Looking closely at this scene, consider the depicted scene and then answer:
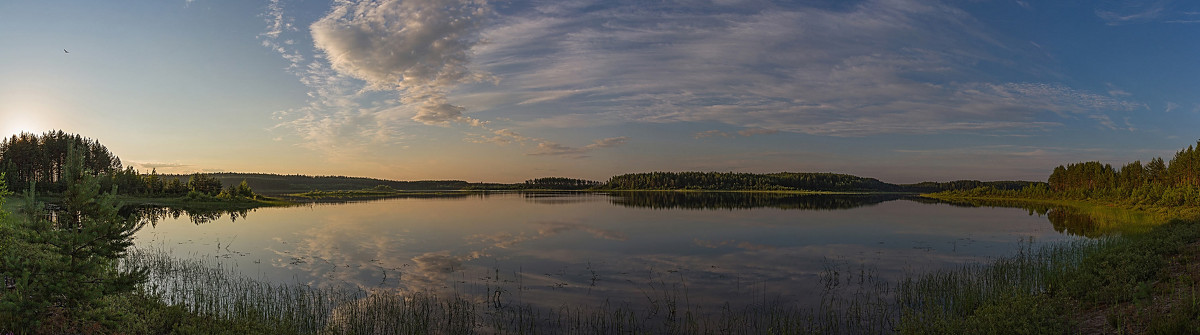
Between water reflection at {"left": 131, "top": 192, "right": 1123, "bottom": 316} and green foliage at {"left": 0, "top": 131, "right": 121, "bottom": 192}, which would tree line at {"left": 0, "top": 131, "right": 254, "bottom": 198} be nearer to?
green foliage at {"left": 0, "top": 131, "right": 121, "bottom": 192}

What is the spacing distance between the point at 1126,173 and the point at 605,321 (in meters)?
160

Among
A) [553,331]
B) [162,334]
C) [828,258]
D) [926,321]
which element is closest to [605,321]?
[553,331]

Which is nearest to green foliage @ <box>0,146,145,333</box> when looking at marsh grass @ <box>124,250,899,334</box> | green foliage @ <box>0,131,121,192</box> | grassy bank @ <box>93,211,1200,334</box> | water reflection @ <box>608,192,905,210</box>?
grassy bank @ <box>93,211,1200,334</box>

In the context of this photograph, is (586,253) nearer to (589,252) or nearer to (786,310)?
(589,252)

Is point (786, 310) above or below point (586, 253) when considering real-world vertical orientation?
below

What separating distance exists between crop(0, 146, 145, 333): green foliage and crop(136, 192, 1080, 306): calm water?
954 cm

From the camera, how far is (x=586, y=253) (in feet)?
108

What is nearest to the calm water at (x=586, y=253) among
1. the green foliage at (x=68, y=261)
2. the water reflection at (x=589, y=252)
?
the water reflection at (x=589, y=252)

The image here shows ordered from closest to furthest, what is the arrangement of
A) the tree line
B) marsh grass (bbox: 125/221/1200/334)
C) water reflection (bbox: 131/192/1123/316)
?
marsh grass (bbox: 125/221/1200/334)
water reflection (bbox: 131/192/1123/316)
the tree line

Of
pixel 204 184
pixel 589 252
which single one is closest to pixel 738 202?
pixel 589 252

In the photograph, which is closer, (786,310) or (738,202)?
(786,310)

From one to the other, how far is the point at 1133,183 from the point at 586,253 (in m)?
143

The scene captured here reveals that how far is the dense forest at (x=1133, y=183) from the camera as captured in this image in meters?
71.2

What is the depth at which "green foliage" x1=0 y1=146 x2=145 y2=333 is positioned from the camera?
40.7 feet
